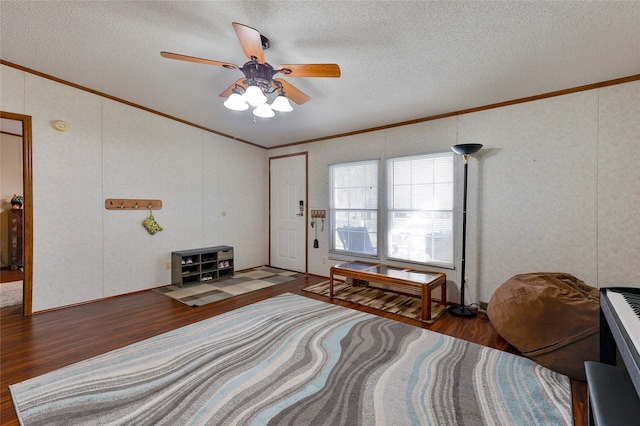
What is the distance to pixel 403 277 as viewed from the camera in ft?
11.0

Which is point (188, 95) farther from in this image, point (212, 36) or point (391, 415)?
point (391, 415)

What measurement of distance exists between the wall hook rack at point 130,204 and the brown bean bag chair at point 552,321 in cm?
449

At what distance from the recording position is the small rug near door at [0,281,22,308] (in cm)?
345

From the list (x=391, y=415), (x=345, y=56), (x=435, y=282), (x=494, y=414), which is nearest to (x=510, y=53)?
(x=345, y=56)

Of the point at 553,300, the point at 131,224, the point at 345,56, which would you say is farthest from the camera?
the point at 131,224

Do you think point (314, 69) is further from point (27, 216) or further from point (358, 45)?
point (27, 216)

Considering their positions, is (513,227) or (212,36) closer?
(212,36)

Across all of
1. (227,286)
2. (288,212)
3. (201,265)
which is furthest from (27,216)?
(288,212)

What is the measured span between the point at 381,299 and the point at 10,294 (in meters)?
4.97

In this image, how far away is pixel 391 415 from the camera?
1.64 meters

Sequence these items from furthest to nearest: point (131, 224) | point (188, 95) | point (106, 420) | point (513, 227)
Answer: point (131, 224) → point (188, 95) → point (513, 227) → point (106, 420)

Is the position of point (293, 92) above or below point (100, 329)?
above

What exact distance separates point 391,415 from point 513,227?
8.55 ft

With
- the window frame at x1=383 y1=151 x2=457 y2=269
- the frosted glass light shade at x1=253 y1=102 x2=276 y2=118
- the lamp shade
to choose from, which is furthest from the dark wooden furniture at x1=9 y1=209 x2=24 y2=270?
the lamp shade
